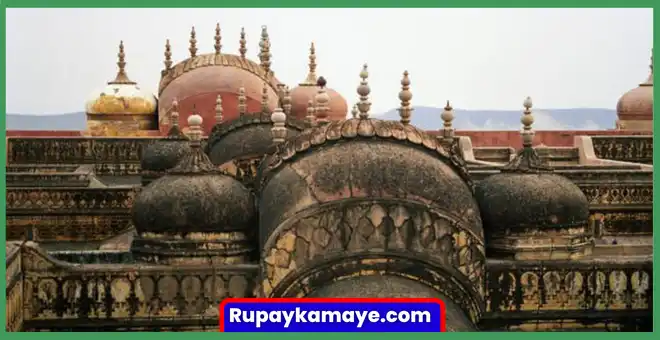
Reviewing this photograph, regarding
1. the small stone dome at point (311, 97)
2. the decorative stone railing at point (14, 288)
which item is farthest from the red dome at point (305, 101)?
the decorative stone railing at point (14, 288)

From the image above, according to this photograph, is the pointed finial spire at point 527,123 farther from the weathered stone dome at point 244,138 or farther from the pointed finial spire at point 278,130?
the weathered stone dome at point 244,138

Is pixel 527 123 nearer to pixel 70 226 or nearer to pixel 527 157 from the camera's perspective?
pixel 527 157

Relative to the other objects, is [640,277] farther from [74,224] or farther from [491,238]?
[74,224]

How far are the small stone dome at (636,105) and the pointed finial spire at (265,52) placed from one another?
342 inches

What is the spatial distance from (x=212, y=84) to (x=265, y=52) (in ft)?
8.25

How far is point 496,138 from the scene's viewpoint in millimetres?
24234

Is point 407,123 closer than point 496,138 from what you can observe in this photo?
Yes

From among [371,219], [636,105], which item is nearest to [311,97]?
[636,105]

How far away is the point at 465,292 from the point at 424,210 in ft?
2.24

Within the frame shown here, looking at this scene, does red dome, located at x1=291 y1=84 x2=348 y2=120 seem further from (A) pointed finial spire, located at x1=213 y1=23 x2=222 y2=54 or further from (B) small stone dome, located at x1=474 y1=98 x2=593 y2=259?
(B) small stone dome, located at x1=474 y1=98 x2=593 y2=259

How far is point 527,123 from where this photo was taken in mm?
9820

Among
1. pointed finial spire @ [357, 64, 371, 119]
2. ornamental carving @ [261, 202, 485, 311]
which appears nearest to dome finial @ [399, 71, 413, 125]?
pointed finial spire @ [357, 64, 371, 119]

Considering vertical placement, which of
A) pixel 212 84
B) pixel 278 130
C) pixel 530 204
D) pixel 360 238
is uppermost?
pixel 212 84

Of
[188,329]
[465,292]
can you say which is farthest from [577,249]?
[188,329]
